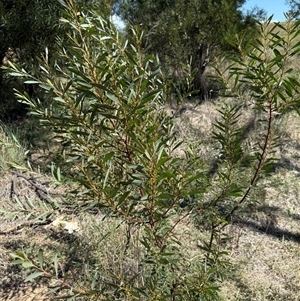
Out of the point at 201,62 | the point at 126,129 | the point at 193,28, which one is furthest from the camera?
the point at 201,62

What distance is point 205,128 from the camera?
16.8 feet

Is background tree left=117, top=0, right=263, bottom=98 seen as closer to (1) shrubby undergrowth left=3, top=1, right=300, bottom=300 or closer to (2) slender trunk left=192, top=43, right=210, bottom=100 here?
(2) slender trunk left=192, top=43, right=210, bottom=100

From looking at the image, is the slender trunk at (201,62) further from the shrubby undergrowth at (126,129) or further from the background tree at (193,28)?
the shrubby undergrowth at (126,129)

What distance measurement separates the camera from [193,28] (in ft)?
20.7

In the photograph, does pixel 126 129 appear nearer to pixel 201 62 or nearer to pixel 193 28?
pixel 193 28

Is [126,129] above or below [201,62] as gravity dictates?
below

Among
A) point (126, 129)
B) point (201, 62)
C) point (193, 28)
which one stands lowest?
→ point (126, 129)

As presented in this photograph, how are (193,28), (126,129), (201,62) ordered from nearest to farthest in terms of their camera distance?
(126,129), (193,28), (201,62)

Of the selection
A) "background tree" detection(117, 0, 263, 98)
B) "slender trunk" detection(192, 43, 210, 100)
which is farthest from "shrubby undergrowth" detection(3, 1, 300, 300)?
"slender trunk" detection(192, 43, 210, 100)

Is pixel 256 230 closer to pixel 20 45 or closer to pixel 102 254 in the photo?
pixel 102 254

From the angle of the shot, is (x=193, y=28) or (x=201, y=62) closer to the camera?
(x=193, y=28)

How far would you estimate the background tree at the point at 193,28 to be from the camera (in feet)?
19.8

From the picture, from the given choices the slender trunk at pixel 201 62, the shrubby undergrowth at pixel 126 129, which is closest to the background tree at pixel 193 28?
the slender trunk at pixel 201 62

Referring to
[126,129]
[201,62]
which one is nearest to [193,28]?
[201,62]
